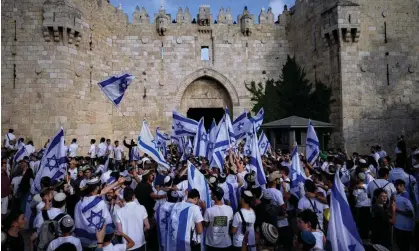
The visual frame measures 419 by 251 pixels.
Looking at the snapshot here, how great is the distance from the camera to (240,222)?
179 inches

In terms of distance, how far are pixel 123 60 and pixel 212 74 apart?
548cm

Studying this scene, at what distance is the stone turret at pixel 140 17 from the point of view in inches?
781

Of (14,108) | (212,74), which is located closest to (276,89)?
(212,74)

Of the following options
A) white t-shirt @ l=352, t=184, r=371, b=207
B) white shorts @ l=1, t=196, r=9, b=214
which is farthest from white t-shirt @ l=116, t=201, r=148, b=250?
white t-shirt @ l=352, t=184, r=371, b=207

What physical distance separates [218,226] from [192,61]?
16538mm

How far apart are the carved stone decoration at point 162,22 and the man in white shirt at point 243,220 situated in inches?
666

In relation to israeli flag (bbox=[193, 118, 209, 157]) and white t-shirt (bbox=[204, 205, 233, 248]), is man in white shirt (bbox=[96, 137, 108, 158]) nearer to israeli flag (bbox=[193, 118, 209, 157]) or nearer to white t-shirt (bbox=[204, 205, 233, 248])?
israeli flag (bbox=[193, 118, 209, 157])

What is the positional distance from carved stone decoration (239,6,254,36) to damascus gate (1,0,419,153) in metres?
0.06

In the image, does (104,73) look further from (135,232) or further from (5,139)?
(135,232)

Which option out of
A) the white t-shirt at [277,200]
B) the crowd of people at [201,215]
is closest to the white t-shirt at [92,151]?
the crowd of people at [201,215]

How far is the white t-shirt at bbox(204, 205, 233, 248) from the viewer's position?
4.69m

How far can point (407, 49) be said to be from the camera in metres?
16.8

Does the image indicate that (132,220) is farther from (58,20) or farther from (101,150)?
(58,20)

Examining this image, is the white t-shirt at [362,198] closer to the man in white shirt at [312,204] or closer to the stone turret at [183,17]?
the man in white shirt at [312,204]
